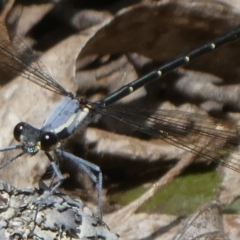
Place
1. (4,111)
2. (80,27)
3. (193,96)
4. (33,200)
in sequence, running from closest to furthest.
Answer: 1. (33,200)
2. (4,111)
3. (80,27)
4. (193,96)

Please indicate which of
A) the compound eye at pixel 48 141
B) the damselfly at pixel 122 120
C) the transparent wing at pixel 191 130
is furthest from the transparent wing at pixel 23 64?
the transparent wing at pixel 191 130

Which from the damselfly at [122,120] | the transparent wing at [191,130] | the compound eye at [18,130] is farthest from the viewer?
the transparent wing at [191,130]

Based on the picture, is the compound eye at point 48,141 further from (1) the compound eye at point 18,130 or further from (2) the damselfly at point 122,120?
(1) the compound eye at point 18,130

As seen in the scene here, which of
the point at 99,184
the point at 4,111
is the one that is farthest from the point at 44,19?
the point at 99,184

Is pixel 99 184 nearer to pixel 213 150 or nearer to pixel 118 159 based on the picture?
pixel 118 159

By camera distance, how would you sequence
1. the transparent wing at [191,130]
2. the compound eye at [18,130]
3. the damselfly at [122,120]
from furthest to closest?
the transparent wing at [191,130], the damselfly at [122,120], the compound eye at [18,130]

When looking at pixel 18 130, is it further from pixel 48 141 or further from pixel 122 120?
pixel 122 120

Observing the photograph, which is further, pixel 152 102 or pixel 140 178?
pixel 152 102
